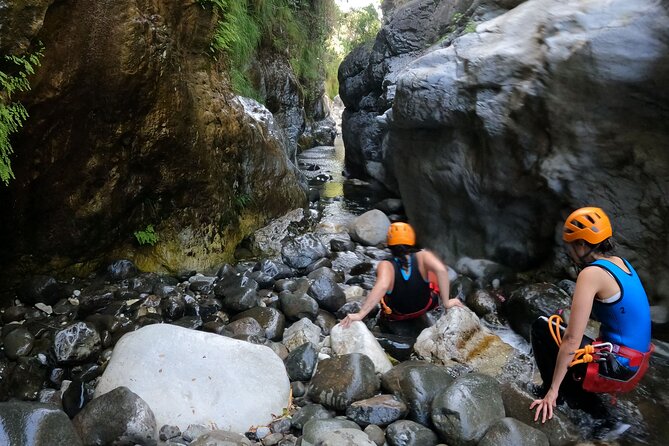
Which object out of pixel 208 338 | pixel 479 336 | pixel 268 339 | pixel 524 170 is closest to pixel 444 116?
pixel 524 170

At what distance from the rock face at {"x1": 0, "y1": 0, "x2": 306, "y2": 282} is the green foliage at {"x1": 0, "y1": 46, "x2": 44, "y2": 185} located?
0.12 metres

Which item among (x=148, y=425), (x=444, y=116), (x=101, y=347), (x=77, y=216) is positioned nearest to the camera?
(x=148, y=425)

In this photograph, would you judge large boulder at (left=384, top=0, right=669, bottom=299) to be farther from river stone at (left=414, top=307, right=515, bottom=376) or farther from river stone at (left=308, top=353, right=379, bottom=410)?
river stone at (left=308, top=353, right=379, bottom=410)

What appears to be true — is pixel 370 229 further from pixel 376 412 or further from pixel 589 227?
pixel 589 227

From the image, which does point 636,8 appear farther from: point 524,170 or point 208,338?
point 208,338

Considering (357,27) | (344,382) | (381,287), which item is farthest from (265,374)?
(357,27)

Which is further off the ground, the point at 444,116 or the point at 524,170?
the point at 444,116

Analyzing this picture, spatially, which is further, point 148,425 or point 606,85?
point 606,85

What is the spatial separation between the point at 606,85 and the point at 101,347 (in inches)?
227

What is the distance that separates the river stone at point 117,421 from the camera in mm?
3148

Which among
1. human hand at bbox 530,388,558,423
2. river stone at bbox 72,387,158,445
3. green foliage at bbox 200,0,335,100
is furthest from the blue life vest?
green foliage at bbox 200,0,335,100

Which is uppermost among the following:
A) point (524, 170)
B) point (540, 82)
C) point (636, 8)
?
point (636, 8)

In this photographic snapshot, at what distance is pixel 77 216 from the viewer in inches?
218

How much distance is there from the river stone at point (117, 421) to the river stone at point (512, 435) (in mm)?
2318
